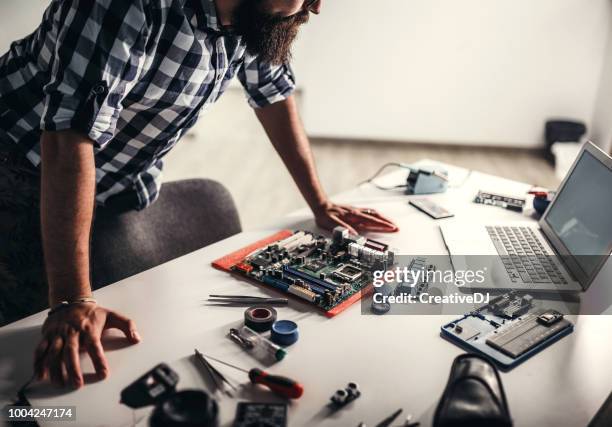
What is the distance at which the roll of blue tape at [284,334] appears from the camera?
95 centimetres

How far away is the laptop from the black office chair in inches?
28.2

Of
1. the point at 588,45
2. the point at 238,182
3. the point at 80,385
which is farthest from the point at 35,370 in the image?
the point at 588,45

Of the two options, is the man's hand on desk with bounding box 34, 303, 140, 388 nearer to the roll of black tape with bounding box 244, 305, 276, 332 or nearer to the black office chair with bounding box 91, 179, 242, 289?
the roll of black tape with bounding box 244, 305, 276, 332

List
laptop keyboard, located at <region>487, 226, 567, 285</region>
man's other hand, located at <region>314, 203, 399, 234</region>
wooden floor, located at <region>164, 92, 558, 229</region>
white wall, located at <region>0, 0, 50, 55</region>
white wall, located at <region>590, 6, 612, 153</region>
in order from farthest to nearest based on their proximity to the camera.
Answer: white wall, located at <region>590, 6, 612, 153</region>, wooden floor, located at <region>164, 92, 558, 229</region>, white wall, located at <region>0, 0, 50, 55</region>, man's other hand, located at <region>314, 203, 399, 234</region>, laptop keyboard, located at <region>487, 226, 567, 285</region>

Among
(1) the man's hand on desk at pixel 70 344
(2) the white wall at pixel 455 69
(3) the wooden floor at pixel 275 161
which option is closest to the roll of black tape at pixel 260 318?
(1) the man's hand on desk at pixel 70 344

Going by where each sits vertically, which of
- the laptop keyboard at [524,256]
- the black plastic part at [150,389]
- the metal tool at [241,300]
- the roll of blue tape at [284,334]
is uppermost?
the black plastic part at [150,389]

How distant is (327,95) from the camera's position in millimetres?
4281

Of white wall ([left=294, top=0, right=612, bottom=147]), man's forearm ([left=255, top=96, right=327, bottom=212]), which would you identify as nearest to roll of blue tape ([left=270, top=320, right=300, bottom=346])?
man's forearm ([left=255, top=96, right=327, bottom=212])

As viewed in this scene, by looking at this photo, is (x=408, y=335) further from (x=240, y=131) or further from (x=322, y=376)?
(x=240, y=131)

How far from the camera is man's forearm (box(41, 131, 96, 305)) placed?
3.18 ft

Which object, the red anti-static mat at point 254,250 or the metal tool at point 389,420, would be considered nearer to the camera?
the metal tool at point 389,420

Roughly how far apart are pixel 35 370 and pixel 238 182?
9.20 ft

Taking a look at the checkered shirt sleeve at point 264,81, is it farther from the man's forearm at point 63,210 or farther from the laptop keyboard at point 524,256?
the laptop keyboard at point 524,256

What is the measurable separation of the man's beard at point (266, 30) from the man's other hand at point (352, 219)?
0.42 m
